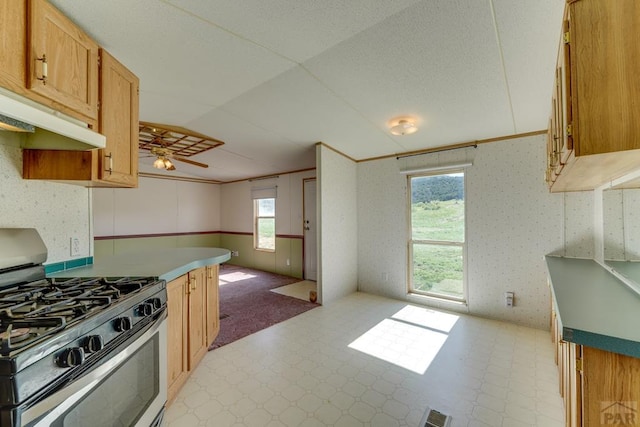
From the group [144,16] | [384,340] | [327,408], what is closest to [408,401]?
[327,408]

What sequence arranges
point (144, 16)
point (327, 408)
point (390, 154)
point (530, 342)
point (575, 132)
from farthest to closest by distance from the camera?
point (390, 154) < point (530, 342) < point (327, 408) < point (144, 16) < point (575, 132)

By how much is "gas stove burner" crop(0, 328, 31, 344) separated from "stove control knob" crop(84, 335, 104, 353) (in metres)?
0.17

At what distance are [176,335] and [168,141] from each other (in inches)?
135

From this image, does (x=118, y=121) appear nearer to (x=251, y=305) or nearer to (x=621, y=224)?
(x=251, y=305)

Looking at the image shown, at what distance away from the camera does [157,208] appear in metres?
6.33

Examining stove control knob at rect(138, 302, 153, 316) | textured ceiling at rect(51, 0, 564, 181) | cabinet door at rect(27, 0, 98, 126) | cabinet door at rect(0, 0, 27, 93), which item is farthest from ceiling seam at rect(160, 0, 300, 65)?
stove control knob at rect(138, 302, 153, 316)

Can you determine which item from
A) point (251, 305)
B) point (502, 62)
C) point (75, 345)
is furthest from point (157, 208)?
point (502, 62)

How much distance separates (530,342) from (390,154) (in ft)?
9.49

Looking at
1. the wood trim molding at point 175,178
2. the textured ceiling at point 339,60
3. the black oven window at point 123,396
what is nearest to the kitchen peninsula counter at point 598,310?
the textured ceiling at point 339,60

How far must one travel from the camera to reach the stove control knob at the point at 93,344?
0.98 meters

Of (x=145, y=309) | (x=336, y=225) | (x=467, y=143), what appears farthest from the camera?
(x=336, y=225)

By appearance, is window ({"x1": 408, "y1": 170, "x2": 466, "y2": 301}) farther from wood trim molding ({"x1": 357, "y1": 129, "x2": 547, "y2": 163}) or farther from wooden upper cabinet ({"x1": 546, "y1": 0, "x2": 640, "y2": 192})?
wooden upper cabinet ({"x1": 546, "y1": 0, "x2": 640, "y2": 192})

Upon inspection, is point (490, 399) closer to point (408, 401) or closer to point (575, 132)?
point (408, 401)

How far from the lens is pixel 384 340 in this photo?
2.84 meters
